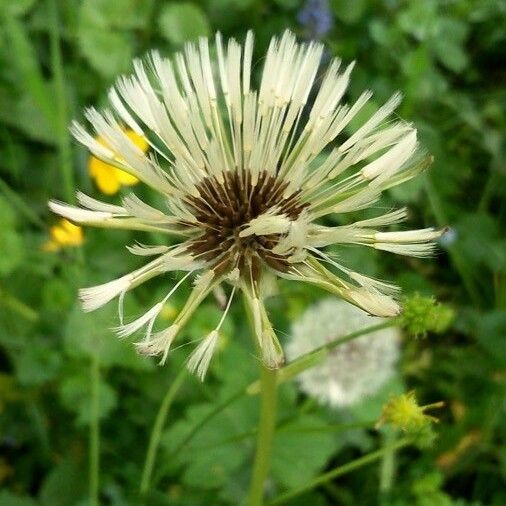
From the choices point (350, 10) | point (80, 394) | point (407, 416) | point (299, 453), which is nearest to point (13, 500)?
point (80, 394)

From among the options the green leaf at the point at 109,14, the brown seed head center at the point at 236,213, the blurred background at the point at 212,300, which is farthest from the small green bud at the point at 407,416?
the green leaf at the point at 109,14

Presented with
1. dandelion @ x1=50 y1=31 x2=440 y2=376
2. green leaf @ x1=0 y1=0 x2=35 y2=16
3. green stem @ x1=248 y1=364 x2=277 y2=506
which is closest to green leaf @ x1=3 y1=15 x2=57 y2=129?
green leaf @ x1=0 y1=0 x2=35 y2=16

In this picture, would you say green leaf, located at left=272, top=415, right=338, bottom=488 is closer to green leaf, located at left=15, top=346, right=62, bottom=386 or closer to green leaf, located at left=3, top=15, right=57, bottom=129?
green leaf, located at left=15, top=346, right=62, bottom=386

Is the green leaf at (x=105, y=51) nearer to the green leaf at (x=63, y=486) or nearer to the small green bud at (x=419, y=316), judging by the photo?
the green leaf at (x=63, y=486)

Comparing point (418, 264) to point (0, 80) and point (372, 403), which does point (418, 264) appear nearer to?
point (372, 403)

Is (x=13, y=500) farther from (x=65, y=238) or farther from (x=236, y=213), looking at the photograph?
(x=236, y=213)

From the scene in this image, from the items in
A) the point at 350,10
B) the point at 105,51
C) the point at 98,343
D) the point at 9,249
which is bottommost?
the point at 98,343
